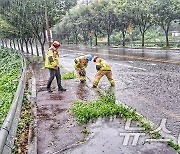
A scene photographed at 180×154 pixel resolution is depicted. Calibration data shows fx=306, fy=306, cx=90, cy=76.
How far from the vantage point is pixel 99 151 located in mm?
5270

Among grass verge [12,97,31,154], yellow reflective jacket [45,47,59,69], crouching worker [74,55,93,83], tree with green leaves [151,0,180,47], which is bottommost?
grass verge [12,97,31,154]

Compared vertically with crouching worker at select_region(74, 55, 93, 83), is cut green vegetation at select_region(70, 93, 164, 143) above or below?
below

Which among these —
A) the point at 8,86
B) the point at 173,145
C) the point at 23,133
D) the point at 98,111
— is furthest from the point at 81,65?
the point at 173,145

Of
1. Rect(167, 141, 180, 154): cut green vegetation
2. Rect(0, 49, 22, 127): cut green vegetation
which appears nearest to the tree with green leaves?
Rect(0, 49, 22, 127): cut green vegetation

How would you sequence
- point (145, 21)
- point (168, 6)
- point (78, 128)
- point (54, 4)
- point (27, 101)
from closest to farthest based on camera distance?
point (78, 128)
point (27, 101)
point (54, 4)
point (168, 6)
point (145, 21)

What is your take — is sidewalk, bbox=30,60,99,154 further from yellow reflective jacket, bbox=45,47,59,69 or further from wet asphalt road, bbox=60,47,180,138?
wet asphalt road, bbox=60,47,180,138

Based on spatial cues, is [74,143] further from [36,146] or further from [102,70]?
[102,70]

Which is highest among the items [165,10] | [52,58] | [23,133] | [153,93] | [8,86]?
[165,10]

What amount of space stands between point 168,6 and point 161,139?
88.3ft

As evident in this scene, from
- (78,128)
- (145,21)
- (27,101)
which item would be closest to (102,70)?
(27,101)

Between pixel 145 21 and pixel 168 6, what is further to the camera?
pixel 145 21

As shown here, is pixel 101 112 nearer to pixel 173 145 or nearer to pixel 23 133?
pixel 23 133

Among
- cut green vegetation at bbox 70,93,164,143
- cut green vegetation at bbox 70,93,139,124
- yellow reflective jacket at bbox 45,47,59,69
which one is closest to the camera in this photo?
cut green vegetation at bbox 70,93,164,143

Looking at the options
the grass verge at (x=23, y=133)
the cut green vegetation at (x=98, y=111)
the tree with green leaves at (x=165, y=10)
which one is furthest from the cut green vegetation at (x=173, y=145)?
the tree with green leaves at (x=165, y=10)
